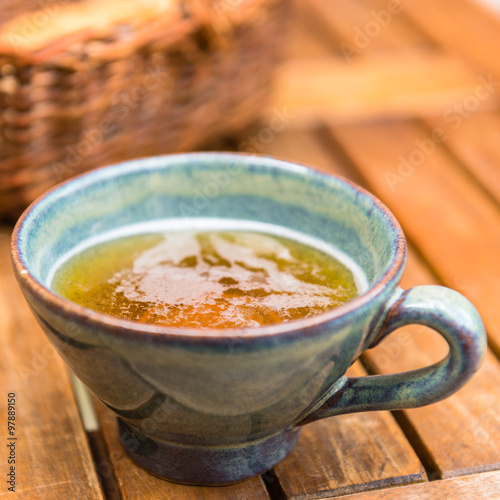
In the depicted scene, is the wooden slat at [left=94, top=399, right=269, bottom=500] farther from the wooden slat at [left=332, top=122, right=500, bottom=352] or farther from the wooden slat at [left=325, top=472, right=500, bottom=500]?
the wooden slat at [left=332, top=122, right=500, bottom=352]

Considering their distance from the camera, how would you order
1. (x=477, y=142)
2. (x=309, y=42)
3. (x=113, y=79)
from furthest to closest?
(x=309, y=42)
(x=477, y=142)
(x=113, y=79)

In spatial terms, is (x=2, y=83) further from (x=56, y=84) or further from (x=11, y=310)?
(x=11, y=310)

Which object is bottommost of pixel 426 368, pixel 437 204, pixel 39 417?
pixel 39 417

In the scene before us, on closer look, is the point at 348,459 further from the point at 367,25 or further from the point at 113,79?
the point at 367,25

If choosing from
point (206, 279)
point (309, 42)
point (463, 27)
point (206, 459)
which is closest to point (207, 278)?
point (206, 279)

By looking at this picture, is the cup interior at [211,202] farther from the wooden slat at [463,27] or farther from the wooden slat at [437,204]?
the wooden slat at [463,27]

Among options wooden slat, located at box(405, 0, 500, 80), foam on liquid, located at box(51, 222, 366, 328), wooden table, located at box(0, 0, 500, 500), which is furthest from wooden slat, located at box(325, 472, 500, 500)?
wooden slat, located at box(405, 0, 500, 80)

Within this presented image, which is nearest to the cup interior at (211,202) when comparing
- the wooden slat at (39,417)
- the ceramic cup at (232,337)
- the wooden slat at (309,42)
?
the ceramic cup at (232,337)
